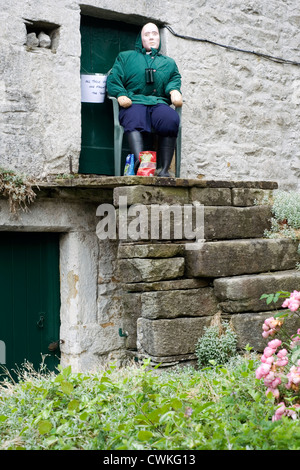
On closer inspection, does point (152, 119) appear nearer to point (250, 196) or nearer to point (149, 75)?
point (149, 75)

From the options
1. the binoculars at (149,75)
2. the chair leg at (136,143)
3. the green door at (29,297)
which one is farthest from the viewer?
the binoculars at (149,75)

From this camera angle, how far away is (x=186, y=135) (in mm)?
5621

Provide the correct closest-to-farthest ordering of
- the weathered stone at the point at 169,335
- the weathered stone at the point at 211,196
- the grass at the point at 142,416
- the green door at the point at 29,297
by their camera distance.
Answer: the grass at the point at 142,416, the weathered stone at the point at 169,335, the weathered stone at the point at 211,196, the green door at the point at 29,297

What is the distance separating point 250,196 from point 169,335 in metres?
1.55

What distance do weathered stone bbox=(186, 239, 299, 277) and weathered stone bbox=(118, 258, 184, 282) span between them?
130 mm

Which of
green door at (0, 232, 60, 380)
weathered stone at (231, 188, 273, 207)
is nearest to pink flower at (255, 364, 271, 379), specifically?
weathered stone at (231, 188, 273, 207)

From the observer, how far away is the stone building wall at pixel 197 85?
15.7 feet

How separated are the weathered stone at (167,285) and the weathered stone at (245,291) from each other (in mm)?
132

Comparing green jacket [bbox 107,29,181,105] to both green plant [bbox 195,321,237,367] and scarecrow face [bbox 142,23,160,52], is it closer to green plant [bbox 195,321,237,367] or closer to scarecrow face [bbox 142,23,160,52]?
scarecrow face [bbox 142,23,160,52]

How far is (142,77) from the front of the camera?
513cm

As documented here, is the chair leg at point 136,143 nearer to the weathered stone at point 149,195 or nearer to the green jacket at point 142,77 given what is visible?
the green jacket at point 142,77

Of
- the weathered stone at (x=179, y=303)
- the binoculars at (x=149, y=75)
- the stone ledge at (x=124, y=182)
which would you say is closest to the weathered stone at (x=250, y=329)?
the weathered stone at (x=179, y=303)

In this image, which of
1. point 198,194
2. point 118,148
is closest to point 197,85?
point 118,148
